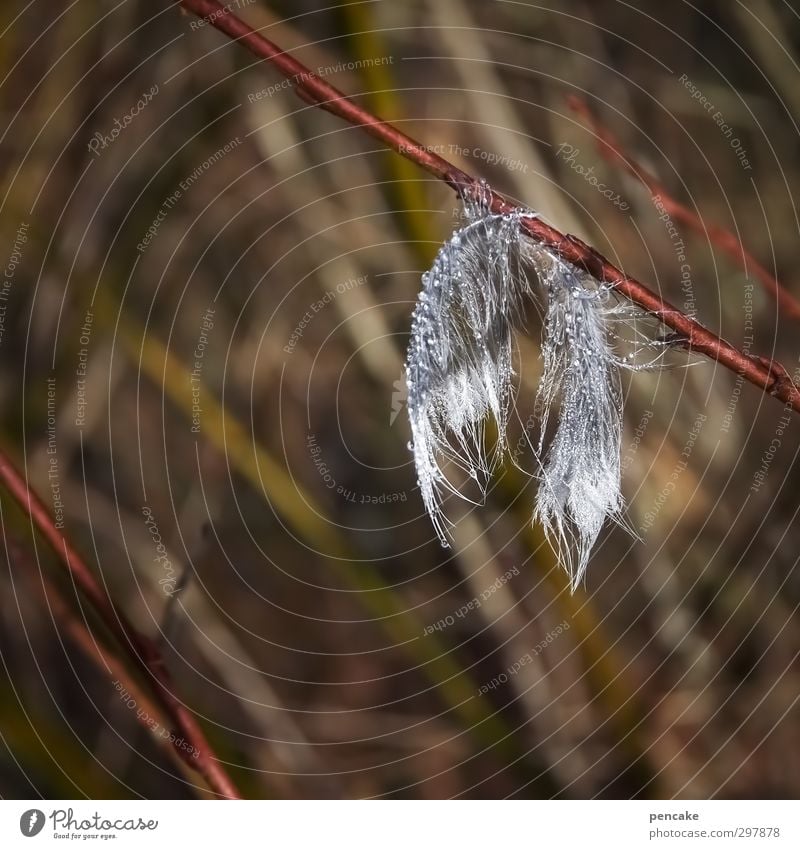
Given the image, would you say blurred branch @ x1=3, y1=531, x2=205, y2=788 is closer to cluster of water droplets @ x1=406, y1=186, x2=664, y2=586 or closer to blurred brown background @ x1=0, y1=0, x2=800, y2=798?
blurred brown background @ x1=0, y1=0, x2=800, y2=798

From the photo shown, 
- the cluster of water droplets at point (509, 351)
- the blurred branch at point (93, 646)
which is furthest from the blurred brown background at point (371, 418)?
the cluster of water droplets at point (509, 351)

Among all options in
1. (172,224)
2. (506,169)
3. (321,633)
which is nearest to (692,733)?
(321,633)

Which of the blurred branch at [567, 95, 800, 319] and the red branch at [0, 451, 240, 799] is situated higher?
the blurred branch at [567, 95, 800, 319]

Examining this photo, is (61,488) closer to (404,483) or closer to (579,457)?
(404,483)
